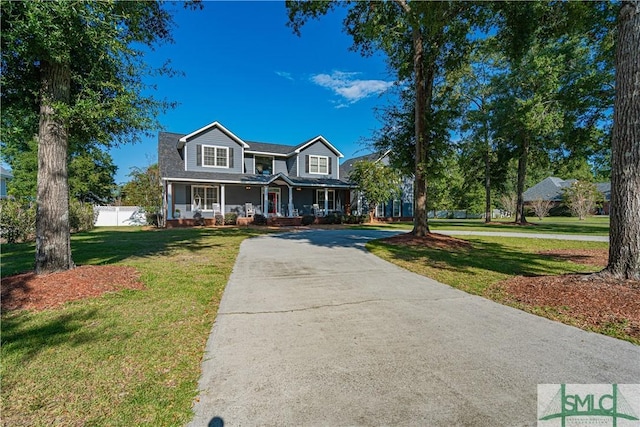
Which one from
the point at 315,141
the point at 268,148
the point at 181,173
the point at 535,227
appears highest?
the point at 315,141

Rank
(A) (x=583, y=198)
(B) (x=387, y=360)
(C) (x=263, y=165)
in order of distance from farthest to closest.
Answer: (A) (x=583, y=198) → (C) (x=263, y=165) → (B) (x=387, y=360)

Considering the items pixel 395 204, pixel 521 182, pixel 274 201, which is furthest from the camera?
pixel 395 204

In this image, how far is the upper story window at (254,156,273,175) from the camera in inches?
977

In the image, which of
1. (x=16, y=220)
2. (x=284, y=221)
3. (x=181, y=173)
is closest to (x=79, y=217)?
(x=181, y=173)

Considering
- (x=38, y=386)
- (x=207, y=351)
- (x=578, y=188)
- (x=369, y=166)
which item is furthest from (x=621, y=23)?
(x=578, y=188)

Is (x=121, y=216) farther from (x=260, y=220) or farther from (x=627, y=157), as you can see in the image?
(x=627, y=157)

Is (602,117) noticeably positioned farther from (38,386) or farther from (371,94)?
(38,386)

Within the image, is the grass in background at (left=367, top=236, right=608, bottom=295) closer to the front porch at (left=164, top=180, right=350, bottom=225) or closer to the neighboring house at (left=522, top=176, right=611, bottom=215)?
the front porch at (left=164, top=180, right=350, bottom=225)

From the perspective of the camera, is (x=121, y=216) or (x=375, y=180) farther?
(x=121, y=216)

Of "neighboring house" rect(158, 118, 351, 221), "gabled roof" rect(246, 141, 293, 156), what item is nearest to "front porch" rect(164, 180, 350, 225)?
"neighboring house" rect(158, 118, 351, 221)

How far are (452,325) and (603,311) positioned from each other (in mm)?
2229

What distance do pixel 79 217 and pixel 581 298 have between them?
72.8 ft

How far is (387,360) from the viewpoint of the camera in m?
3.05

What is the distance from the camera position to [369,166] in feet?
80.3
